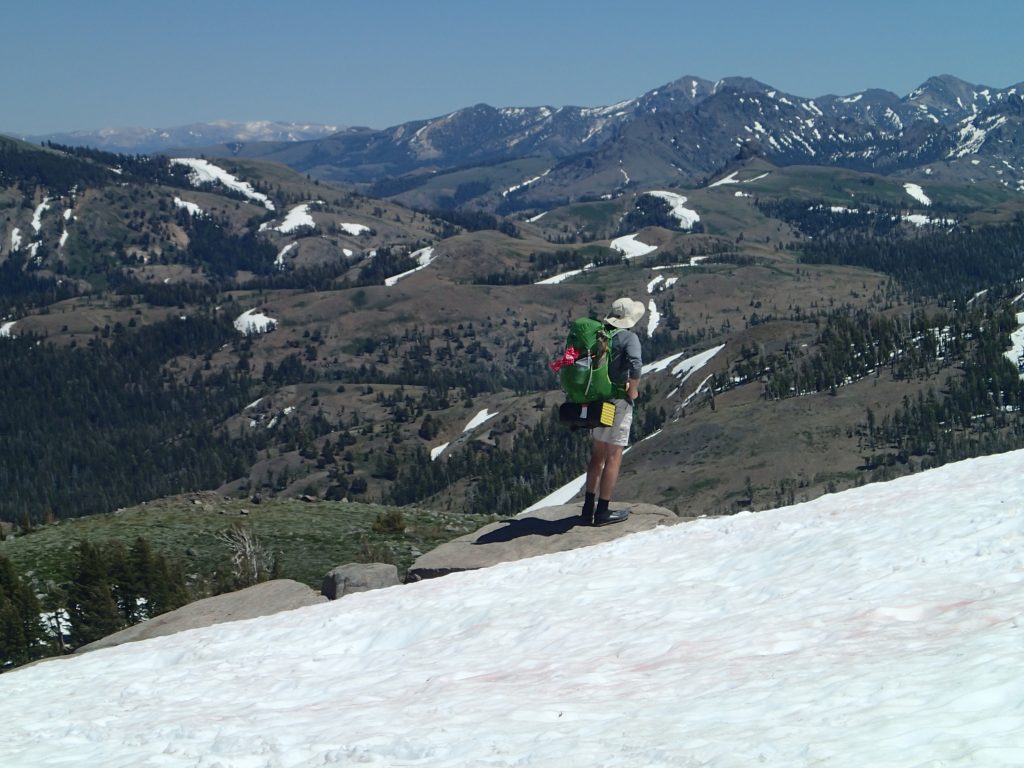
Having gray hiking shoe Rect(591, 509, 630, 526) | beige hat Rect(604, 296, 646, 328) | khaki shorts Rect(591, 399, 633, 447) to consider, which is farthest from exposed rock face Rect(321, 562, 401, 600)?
beige hat Rect(604, 296, 646, 328)

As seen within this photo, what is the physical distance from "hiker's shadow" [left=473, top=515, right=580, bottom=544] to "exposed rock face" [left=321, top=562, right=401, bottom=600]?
9.30 ft

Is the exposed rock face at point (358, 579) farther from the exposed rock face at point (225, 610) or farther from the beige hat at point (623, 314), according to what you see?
the beige hat at point (623, 314)

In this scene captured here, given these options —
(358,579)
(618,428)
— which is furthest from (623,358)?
(358,579)

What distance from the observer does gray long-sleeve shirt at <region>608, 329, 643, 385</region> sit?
83.7 ft

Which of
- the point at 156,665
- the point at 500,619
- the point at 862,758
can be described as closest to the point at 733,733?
the point at 862,758

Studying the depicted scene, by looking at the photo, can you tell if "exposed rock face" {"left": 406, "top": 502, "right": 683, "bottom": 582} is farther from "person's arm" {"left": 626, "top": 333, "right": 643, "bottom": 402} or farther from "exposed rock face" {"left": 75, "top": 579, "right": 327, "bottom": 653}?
"person's arm" {"left": 626, "top": 333, "right": 643, "bottom": 402}

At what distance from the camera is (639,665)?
16.2 metres

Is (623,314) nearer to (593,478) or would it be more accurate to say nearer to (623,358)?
(623,358)

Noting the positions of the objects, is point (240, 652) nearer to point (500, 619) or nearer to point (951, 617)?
point (500, 619)

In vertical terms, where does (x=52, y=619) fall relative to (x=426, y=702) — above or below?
below

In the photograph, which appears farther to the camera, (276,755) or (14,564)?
(14,564)

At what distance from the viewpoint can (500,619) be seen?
21266 mm

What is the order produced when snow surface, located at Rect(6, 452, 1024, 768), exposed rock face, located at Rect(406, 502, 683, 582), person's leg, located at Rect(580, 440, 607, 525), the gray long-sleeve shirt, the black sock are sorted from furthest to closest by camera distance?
the black sock → exposed rock face, located at Rect(406, 502, 683, 582) → person's leg, located at Rect(580, 440, 607, 525) → the gray long-sleeve shirt → snow surface, located at Rect(6, 452, 1024, 768)

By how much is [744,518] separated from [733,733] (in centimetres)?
1532
